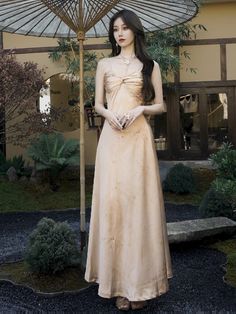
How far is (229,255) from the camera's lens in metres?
4.70

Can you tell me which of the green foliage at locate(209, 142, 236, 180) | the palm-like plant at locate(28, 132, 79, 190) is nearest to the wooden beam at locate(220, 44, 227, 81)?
the palm-like plant at locate(28, 132, 79, 190)

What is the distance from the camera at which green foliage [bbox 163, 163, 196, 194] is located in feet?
29.7

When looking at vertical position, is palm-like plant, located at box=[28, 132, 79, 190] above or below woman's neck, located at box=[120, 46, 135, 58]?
below

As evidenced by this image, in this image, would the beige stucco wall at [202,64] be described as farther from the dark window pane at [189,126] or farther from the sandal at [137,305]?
the sandal at [137,305]

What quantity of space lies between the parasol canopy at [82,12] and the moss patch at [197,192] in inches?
204

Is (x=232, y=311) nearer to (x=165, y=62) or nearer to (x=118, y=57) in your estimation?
(x=118, y=57)

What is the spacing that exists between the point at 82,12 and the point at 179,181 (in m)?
5.68

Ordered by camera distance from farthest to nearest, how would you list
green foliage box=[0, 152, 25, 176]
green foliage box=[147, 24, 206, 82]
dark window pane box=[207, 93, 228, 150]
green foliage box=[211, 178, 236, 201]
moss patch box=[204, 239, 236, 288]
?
1. dark window pane box=[207, 93, 228, 150]
2. green foliage box=[0, 152, 25, 176]
3. green foliage box=[147, 24, 206, 82]
4. moss patch box=[204, 239, 236, 288]
5. green foliage box=[211, 178, 236, 201]

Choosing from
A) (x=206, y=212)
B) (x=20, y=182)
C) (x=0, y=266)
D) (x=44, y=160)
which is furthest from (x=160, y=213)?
(x=20, y=182)

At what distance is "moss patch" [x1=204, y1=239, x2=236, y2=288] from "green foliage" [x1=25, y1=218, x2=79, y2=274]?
1351 mm

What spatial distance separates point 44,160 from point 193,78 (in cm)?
412

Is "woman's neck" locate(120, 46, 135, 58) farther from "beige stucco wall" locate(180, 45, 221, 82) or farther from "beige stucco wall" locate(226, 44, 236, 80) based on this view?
"beige stucco wall" locate(226, 44, 236, 80)

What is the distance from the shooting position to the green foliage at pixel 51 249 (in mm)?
3867

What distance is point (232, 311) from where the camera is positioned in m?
3.27
